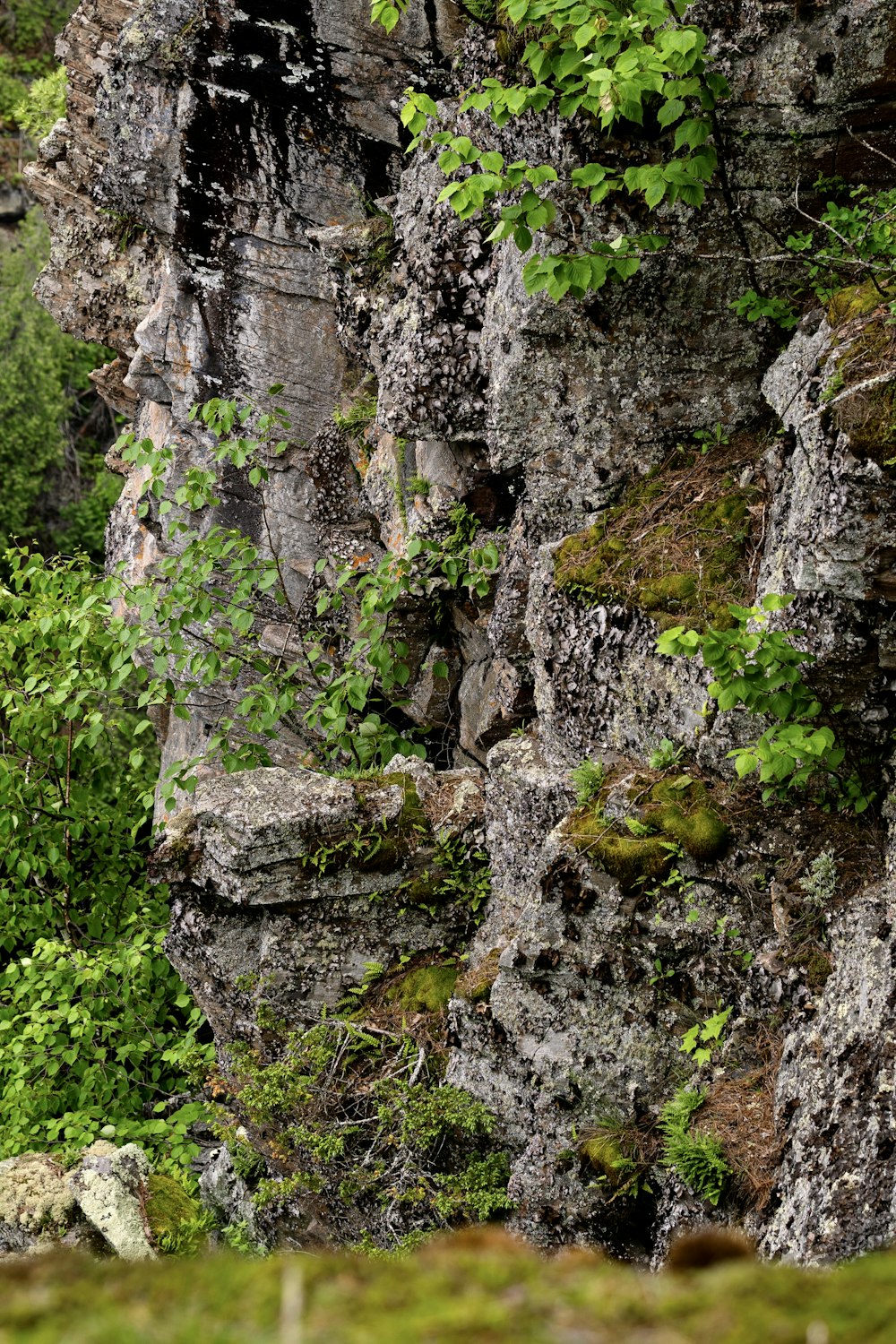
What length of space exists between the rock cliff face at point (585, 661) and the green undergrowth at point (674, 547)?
32 mm

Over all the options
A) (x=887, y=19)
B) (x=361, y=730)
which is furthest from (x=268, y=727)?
(x=887, y=19)

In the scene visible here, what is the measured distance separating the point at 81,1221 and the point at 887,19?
35.1 ft

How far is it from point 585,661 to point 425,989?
112 inches


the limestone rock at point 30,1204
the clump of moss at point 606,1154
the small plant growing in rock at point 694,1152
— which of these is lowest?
the limestone rock at point 30,1204

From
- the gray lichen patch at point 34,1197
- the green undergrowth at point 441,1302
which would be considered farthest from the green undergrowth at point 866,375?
the gray lichen patch at point 34,1197

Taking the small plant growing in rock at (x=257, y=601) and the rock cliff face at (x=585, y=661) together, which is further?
the small plant growing in rock at (x=257, y=601)

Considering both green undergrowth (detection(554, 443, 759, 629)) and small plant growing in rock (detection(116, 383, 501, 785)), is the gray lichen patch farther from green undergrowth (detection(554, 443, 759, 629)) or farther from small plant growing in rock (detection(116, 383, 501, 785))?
green undergrowth (detection(554, 443, 759, 629))

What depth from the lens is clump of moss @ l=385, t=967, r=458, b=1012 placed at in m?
7.88

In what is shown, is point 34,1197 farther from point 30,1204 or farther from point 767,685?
point 767,685

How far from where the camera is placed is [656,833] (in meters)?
6.18

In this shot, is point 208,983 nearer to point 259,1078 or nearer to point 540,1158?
point 259,1078

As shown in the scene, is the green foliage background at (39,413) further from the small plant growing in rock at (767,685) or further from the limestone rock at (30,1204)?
the small plant growing in rock at (767,685)

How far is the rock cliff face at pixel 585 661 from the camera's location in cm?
532

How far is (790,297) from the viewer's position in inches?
275
